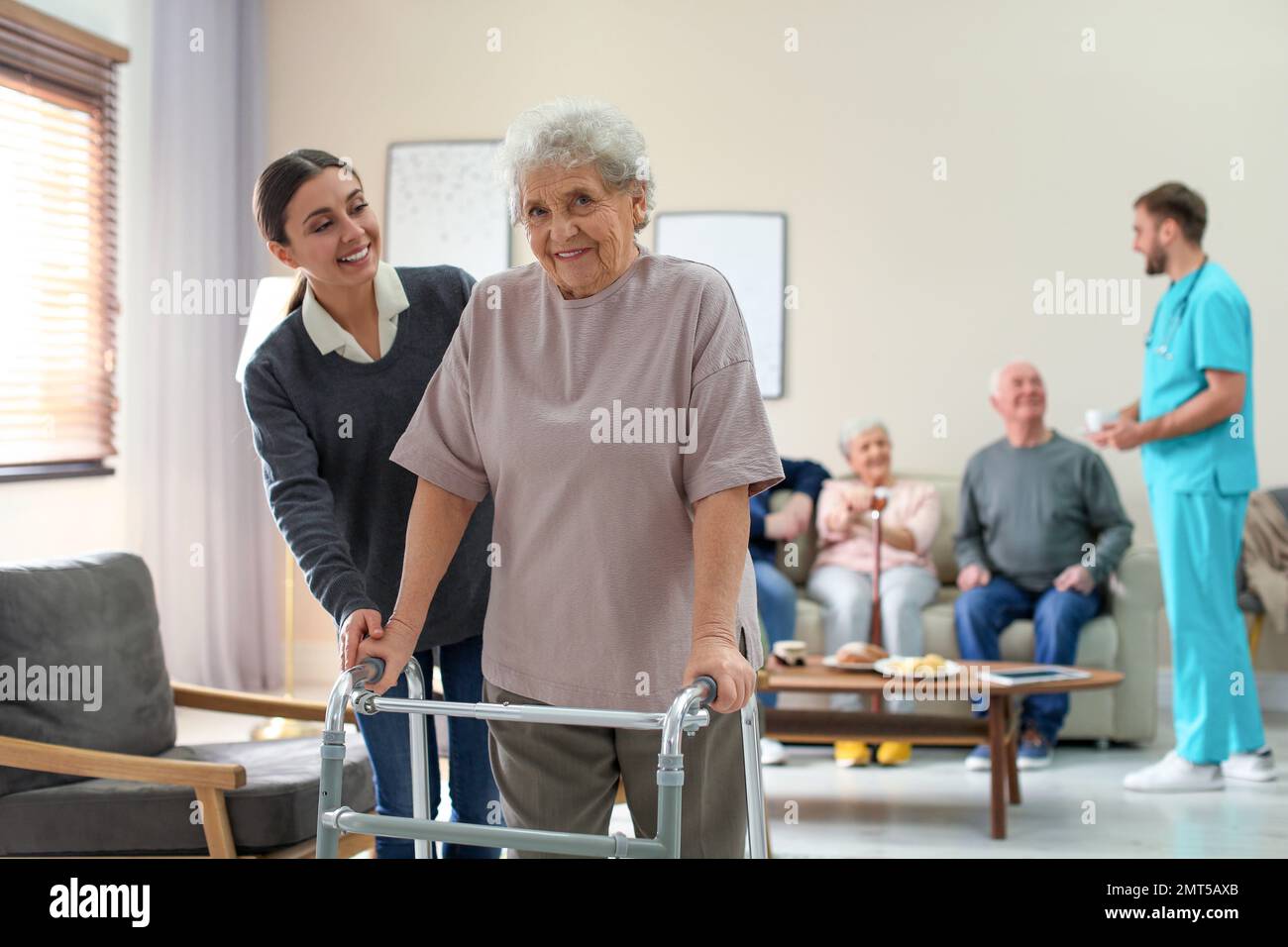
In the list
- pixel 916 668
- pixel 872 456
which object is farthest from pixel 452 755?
pixel 872 456

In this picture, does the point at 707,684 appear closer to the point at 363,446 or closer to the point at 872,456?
the point at 363,446

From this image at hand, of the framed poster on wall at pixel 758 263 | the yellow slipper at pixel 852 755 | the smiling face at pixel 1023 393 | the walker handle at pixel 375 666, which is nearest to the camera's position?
the walker handle at pixel 375 666

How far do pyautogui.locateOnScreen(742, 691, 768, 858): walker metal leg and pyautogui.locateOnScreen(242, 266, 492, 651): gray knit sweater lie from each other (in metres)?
0.49

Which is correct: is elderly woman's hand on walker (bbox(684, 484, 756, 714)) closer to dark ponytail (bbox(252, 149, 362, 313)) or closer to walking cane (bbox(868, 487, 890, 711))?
dark ponytail (bbox(252, 149, 362, 313))

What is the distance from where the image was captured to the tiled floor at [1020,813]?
311 centimetres

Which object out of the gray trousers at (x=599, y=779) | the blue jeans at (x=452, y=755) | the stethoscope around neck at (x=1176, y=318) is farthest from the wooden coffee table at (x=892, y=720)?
the gray trousers at (x=599, y=779)

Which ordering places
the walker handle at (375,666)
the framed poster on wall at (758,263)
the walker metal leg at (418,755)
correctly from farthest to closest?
1. the framed poster on wall at (758,263)
2. the walker metal leg at (418,755)
3. the walker handle at (375,666)

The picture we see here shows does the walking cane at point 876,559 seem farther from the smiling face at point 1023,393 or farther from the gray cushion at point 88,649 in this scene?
the gray cushion at point 88,649

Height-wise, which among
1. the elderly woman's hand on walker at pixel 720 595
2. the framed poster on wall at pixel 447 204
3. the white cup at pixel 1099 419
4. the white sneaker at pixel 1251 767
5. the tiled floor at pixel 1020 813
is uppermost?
the framed poster on wall at pixel 447 204

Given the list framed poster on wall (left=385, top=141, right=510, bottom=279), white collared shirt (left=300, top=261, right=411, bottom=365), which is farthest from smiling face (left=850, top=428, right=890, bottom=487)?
white collared shirt (left=300, top=261, right=411, bottom=365)

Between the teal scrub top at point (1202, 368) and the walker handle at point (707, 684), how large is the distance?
262cm

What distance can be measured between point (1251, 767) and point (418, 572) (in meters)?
2.95

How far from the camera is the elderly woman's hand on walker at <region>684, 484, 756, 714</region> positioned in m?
1.30
